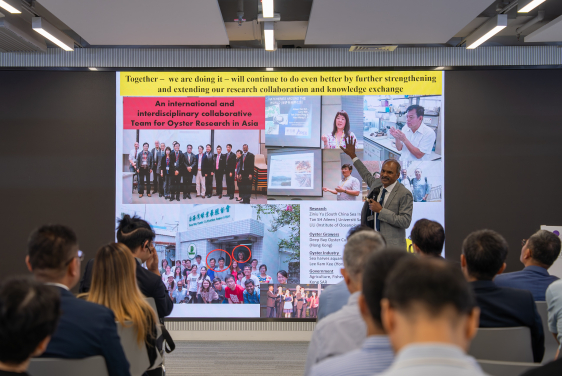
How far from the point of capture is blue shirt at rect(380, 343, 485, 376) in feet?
2.37

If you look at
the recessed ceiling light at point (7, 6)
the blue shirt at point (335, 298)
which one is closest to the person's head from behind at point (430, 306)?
the blue shirt at point (335, 298)

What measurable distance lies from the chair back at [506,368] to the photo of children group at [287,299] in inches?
129

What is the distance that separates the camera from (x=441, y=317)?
0.77 metres

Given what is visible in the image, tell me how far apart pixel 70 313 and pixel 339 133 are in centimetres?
374

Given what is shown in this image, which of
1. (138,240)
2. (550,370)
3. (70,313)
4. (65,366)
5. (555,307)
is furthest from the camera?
(138,240)

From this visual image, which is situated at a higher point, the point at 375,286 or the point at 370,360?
the point at 375,286

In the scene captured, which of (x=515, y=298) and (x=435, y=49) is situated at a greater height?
(x=435, y=49)

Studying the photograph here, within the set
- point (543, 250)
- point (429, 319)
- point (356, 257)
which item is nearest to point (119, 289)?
point (356, 257)

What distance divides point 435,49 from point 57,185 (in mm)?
4708

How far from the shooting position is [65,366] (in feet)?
4.86

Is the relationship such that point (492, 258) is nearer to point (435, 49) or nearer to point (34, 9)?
point (435, 49)

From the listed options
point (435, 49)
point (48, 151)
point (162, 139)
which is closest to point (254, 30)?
point (162, 139)

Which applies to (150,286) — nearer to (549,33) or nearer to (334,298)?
(334,298)

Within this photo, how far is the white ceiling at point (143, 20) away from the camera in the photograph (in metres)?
3.58
